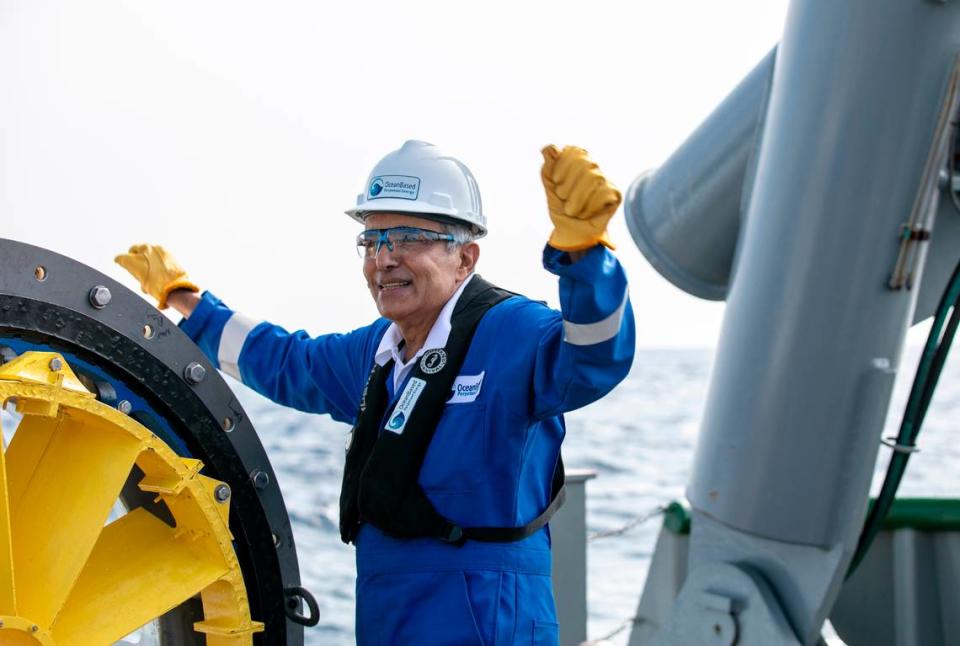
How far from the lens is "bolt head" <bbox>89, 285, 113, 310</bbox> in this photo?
2.04 metres

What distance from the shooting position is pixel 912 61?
2725 mm

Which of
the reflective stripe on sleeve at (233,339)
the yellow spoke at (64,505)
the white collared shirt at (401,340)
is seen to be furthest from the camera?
the reflective stripe on sleeve at (233,339)

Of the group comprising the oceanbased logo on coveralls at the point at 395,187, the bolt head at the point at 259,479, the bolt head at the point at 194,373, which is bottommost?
the bolt head at the point at 259,479

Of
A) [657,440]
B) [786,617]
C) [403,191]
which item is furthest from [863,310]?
[657,440]

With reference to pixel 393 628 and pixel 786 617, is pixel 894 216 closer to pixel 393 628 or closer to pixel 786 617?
Answer: pixel 786 617

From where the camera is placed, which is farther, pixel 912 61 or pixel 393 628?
pixel 912 61

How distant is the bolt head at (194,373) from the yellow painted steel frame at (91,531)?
0.55ft

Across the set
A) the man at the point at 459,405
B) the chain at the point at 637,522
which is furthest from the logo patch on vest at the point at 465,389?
the chain at the point at 637,522

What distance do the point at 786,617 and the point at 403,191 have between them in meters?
1.39

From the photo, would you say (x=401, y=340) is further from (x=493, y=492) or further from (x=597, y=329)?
(x=597, y=329)

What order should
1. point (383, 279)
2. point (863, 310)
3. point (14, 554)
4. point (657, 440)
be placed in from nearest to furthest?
point (14, 554) < point (383, 279) < point (863, 310) < point (657, 440)

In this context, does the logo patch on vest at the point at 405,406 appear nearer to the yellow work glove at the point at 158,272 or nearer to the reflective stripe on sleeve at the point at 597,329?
the reflective stripe on sleeve at the point at 597,329

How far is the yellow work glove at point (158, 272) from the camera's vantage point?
10.4 feet

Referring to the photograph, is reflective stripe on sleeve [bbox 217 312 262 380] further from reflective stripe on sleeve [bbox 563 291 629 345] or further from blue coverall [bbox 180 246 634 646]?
reflective stripe on sleeve [bbox 563 291 629 345]
